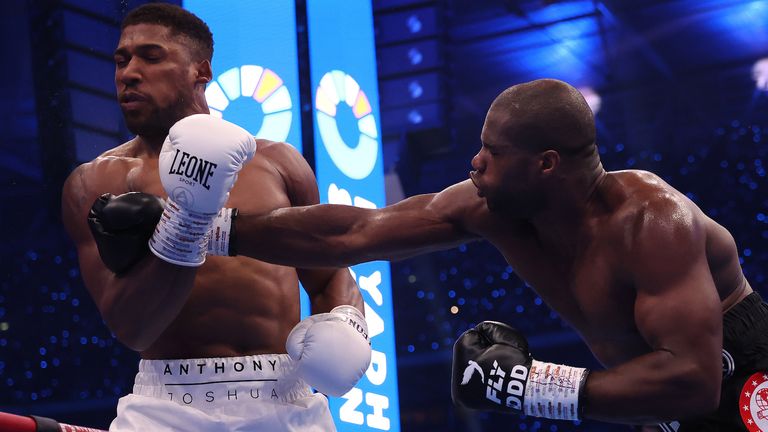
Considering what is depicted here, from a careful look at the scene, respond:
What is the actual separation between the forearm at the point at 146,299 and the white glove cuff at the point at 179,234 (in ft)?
0.11

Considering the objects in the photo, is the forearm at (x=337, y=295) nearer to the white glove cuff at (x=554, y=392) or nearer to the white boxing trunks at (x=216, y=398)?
the white boxing trunks at (x=216, y=398)

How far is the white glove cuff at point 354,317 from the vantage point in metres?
2.21

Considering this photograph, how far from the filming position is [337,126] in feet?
12.8

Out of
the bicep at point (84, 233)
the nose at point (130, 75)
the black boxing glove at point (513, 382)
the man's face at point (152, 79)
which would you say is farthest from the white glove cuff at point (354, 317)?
the nose at point (130, 75)

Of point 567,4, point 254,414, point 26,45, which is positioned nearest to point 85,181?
point 254,414

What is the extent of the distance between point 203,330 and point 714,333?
1.13 metres

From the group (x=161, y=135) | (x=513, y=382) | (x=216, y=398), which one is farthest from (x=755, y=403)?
(x=161, y=135)

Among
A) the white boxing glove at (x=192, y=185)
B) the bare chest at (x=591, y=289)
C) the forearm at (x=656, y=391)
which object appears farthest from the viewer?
the bare chest at (x=591, y=289)

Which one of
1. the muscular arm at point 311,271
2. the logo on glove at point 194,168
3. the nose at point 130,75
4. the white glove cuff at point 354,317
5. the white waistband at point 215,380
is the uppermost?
the nose at point 130,75

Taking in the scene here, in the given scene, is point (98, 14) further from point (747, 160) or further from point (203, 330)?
point (747, 160)

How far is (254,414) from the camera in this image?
6.91 feet

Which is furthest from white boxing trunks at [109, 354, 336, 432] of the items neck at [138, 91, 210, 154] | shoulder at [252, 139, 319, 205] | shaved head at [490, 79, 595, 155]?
shaved head at [490, 79, 595, 155]

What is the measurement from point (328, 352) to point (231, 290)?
30cm

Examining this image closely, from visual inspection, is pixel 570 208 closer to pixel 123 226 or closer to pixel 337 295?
pixel 337 295
